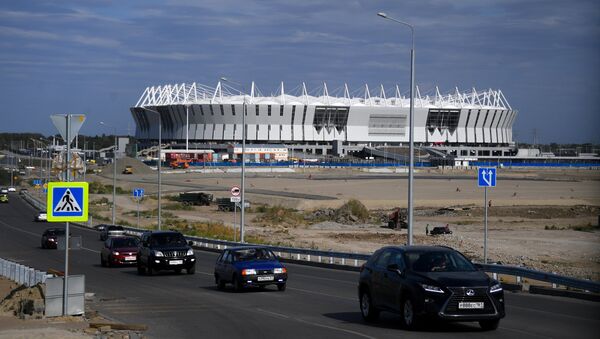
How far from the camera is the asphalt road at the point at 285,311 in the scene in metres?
16.2

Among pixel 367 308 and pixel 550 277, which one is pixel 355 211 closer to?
pixel 550 277

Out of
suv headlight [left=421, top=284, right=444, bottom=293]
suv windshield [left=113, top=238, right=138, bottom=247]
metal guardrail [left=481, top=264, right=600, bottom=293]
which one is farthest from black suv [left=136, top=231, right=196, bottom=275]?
suv headlight [left=421, top=284, right=444, bottom=293]

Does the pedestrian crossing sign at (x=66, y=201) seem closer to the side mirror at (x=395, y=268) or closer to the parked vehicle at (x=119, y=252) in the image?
the side mirror at (x=395, y=268)

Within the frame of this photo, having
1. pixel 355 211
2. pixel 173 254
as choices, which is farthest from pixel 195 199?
pixel 173 254

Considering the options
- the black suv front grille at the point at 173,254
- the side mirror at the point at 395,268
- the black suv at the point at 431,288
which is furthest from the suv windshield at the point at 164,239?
the side mirror at the point at 395,268

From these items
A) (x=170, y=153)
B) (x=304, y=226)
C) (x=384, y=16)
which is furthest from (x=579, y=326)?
(x=170, y=153)

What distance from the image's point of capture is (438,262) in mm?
15898

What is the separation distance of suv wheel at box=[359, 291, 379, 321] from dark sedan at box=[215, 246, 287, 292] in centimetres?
782

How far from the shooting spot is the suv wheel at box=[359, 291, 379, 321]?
17.5 m

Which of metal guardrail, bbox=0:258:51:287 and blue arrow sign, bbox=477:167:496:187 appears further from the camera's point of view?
blue arrow sign, bbox=477:167:496:187

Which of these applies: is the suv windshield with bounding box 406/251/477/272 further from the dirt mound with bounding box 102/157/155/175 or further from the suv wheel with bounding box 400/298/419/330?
the dirt mound with bounding box 102/157/155/175

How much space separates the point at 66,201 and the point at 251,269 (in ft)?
28.5

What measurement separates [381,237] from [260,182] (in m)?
71.4

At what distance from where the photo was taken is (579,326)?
1645cm
